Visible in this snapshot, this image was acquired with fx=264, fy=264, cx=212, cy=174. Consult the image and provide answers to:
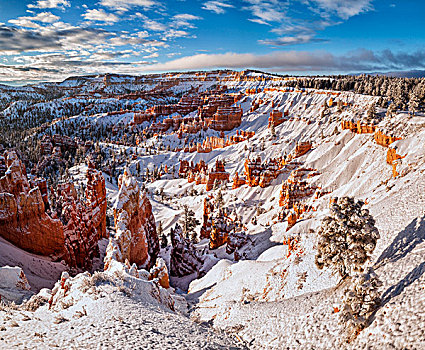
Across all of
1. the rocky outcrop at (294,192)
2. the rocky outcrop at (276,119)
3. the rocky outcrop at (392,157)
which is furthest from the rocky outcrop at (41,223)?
the rocky outcrop at (276,119)

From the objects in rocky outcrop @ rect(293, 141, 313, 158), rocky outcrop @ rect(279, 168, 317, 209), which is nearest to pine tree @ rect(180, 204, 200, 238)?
rocky outcrop @ rect(279, 168, 317, 209)

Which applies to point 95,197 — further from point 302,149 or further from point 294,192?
point 302,149

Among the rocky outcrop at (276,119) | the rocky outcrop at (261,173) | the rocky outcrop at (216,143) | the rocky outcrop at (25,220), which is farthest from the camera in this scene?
the rocky outcrop at (276,119)

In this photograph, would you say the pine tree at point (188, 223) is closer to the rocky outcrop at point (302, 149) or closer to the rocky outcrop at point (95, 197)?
the rocky outcrop at point (95, 197)

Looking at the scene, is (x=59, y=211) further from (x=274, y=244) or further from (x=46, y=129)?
(x=46, y=129)

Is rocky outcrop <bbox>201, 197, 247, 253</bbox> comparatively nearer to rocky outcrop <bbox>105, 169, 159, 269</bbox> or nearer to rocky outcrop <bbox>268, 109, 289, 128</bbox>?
rocky outcrop <bbox>105, 169, 159, 269</bbox>

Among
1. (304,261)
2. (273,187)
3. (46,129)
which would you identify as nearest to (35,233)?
(304,261)
